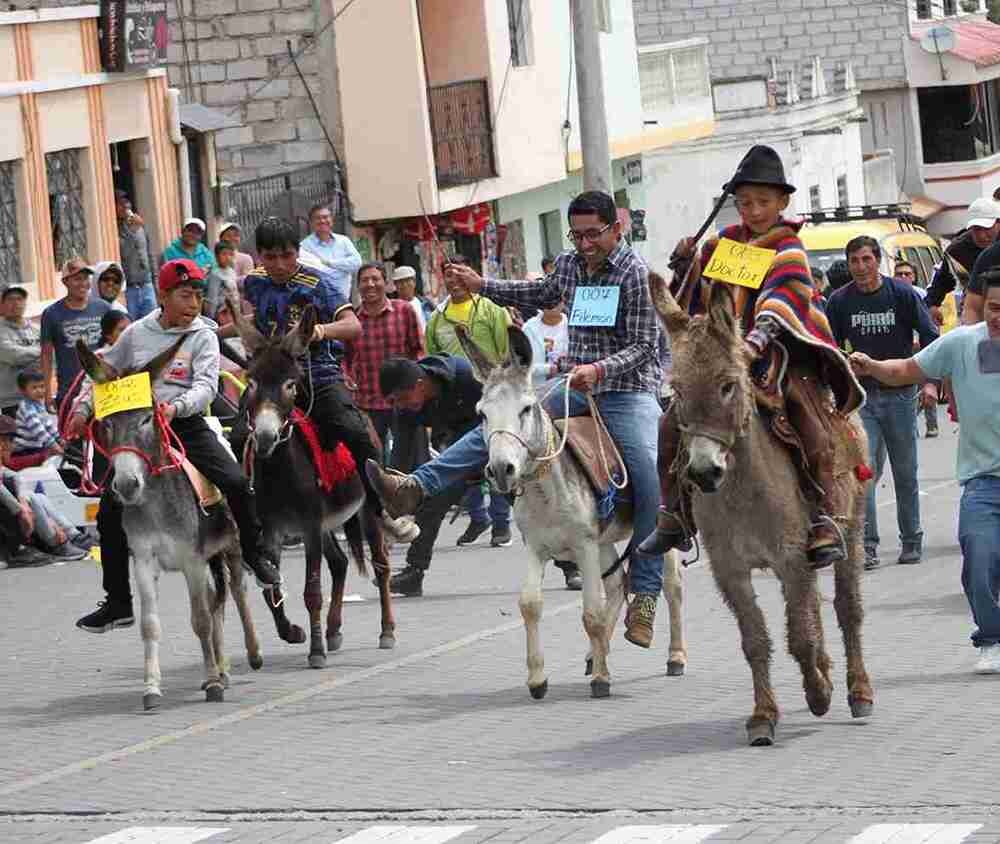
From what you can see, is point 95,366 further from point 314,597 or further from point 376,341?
point 376,341

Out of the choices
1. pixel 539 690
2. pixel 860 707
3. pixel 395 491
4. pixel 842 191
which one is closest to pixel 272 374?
pixel 395 491

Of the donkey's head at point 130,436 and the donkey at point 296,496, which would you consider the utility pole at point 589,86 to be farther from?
the donkey's head at point 130,436

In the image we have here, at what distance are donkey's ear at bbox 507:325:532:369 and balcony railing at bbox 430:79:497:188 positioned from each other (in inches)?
921

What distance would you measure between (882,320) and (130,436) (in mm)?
6958

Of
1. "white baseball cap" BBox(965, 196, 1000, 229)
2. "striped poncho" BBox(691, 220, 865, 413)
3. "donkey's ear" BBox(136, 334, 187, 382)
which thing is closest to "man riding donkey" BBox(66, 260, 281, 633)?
"donkey's ear" BBox(136, 334, 187, 382)

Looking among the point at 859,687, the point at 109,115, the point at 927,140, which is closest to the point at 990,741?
the point at 859,687

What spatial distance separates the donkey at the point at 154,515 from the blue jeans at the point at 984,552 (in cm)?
392

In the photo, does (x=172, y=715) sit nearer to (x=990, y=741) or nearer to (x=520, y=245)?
(x=990, y=741)

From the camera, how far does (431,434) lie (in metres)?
20.2

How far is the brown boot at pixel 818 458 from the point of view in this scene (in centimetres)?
1145

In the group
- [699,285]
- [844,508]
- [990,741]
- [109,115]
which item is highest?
[109,115]

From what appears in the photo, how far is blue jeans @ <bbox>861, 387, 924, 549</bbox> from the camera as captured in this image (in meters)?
18.6

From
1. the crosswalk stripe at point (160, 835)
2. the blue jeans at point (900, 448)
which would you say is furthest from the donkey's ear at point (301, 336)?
the blue jeans at point (900, 448)

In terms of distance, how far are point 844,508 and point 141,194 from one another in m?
19.2
